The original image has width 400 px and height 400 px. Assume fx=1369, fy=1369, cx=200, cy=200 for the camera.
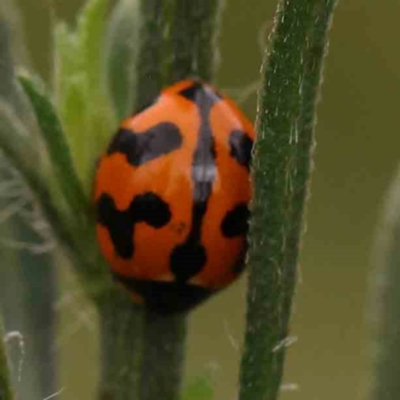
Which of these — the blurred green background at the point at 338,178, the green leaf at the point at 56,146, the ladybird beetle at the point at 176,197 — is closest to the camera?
the green leaf at the point at 56,146

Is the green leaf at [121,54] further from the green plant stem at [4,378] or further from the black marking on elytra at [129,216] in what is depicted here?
the green plant stem at [4,378]

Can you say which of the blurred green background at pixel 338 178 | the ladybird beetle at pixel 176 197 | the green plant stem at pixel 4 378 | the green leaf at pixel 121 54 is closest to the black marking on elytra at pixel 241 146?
the ladybird beetle at pixel 176 197

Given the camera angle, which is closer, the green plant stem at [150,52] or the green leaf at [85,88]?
the green plant stem at [150,52]

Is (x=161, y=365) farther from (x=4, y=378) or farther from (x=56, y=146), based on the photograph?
(x=4, y=378)

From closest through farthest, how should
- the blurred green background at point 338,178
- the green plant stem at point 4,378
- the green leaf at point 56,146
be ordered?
the green plant stem at point 4,378
the green leaf at point 56,146
the blurred green background at point 338,178

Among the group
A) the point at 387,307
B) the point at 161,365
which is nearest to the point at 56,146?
the point at 161,365

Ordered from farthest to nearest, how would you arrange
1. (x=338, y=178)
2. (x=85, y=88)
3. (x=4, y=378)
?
(x=338, y=178)
(x=85, y=88)
(x=4, y=378)
